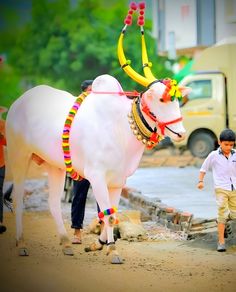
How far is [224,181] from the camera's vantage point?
774 cm

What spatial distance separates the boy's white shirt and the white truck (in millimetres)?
10490

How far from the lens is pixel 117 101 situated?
293 inches

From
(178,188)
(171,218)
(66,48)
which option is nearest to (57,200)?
(171,218)

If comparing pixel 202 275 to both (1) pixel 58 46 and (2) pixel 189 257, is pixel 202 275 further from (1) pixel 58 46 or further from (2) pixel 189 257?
(1) pixel 58 46

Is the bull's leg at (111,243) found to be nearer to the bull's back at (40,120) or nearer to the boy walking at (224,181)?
the bull's back at (40,120)

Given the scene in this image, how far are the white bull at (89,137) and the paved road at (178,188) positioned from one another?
189cm

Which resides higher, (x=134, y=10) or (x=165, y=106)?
(x=134, y=10)

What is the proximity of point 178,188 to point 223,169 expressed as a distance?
16.1 feet

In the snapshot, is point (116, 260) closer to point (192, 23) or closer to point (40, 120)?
point (40, 120)

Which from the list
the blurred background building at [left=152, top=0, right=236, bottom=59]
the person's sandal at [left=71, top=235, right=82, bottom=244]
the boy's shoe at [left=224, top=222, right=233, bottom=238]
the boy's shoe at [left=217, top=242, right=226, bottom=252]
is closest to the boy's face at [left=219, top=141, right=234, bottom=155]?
the boy's shoe at [left=224, top=222, right=233, bottom=238]

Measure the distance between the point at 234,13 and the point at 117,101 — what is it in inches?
306

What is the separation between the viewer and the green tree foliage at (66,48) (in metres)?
32.5

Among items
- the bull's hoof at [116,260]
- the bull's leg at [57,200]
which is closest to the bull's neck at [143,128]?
the bull's hoof at [116,260]

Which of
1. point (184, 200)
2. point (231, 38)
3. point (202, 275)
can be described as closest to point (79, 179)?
point (202, 275)
